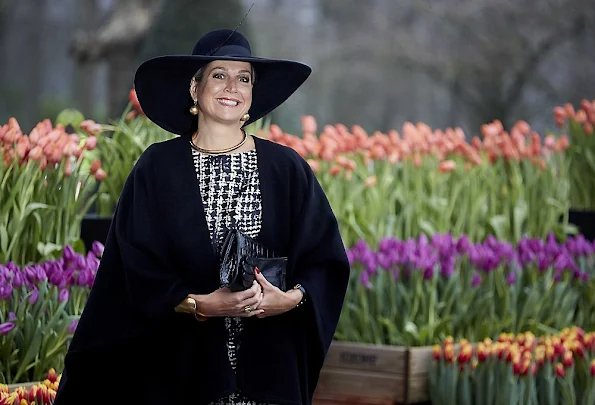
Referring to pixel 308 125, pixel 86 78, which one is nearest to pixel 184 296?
pixel 308 125

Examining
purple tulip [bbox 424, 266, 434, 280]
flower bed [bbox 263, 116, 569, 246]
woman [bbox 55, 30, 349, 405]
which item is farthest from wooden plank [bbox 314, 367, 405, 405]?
woman [bbox 55, 30, 349, 405]

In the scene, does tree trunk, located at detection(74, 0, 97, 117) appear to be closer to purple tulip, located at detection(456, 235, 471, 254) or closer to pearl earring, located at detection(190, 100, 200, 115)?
purple tulip, located at detection(456, 235, 471, 254)

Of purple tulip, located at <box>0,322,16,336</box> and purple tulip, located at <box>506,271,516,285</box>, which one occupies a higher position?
purple tulip, located at <box>0,322,16,336</box>

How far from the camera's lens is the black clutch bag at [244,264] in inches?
84.3

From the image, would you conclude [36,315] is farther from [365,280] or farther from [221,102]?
[365,280]

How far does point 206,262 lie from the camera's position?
2246 mm

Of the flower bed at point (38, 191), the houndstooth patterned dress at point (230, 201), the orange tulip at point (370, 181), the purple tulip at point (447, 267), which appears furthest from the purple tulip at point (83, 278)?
the orange tulip at point (370, 181)

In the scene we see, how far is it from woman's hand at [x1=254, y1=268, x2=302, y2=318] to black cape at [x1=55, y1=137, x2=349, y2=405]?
83 millimetres

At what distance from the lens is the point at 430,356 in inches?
154

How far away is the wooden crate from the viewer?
3.90 m

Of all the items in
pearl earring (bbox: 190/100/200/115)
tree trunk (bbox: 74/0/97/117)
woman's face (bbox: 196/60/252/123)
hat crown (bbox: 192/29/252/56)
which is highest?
hat crown (bbox: 192/29/252/56)

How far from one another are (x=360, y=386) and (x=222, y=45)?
6.61 feet

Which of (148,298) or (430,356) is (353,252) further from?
(148,298)

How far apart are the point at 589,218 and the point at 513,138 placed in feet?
1.93
